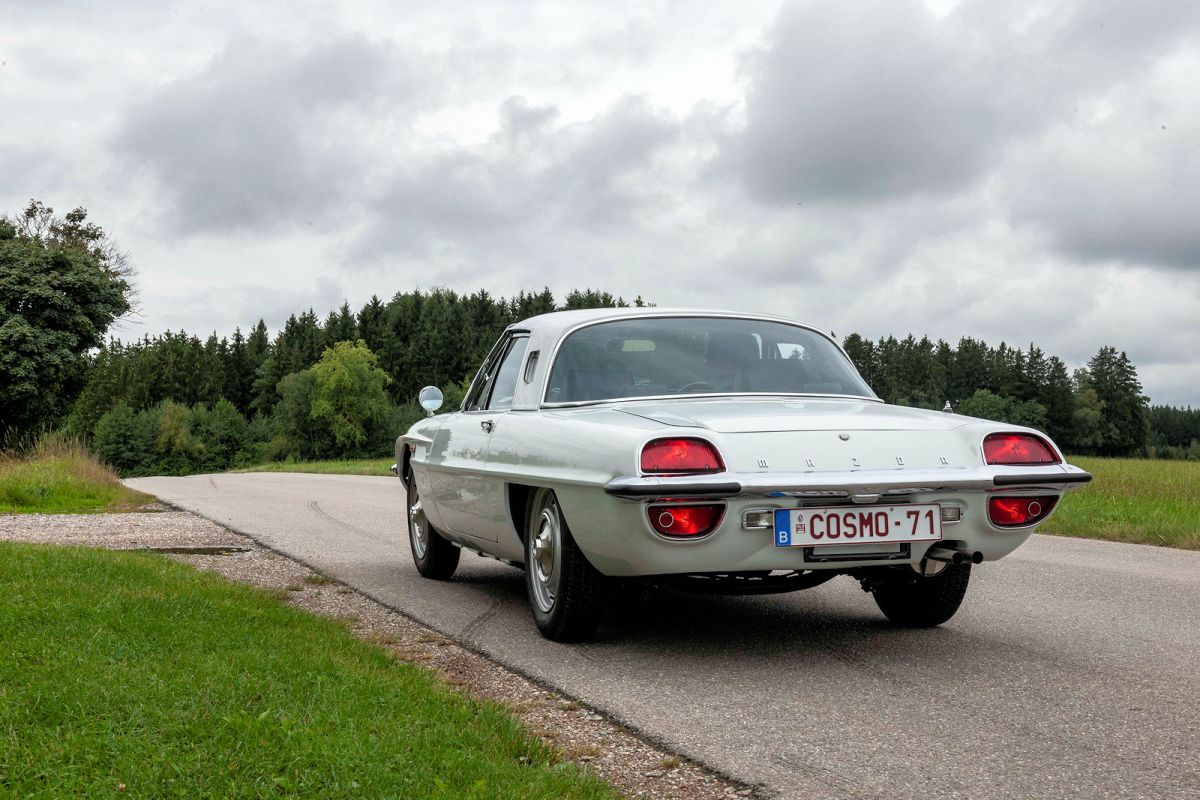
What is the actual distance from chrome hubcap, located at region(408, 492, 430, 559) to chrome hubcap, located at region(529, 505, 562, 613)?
2356 millimetres

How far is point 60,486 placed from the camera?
15.4 metres

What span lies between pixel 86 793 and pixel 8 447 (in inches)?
802

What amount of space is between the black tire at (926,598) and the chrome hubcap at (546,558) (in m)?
1.56

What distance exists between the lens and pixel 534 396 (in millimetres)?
5793

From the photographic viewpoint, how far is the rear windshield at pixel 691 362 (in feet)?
18.1

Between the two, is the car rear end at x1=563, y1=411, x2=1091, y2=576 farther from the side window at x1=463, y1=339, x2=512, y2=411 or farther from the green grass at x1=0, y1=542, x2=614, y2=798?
the side window at x1=463, y1=339, x2=512, y2=411

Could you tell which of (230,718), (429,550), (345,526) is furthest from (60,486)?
(230,718)

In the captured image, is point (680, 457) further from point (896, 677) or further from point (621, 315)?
point (621, 315)

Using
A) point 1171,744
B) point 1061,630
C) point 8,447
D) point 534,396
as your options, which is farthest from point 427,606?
point 8,447

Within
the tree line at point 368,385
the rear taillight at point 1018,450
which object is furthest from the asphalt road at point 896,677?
the tree line at point 368,385

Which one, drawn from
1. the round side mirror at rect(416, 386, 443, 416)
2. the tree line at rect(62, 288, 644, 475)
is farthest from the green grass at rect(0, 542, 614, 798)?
the tree line at rect(62, 288, 644, 475)

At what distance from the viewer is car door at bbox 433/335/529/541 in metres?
5.96

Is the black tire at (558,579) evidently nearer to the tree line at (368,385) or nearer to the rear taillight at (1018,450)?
the rear taillight at (1018,450)

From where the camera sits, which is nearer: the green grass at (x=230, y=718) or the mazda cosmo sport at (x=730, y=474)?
the green grass at (x=230, y=718)
